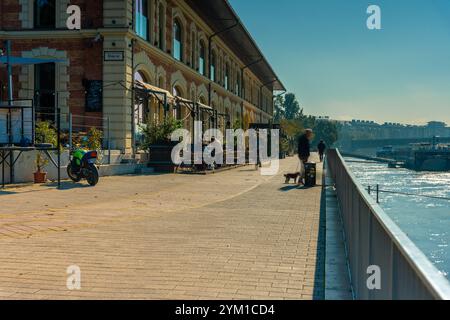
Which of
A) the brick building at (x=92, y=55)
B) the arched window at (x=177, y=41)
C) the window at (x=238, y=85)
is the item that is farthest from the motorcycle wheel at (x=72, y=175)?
the window at (x=238, y=85)

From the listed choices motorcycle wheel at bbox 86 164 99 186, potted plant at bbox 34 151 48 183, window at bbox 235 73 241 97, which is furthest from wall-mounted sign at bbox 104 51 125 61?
window at bbox 235 73 241 97

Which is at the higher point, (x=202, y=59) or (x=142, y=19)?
(x=202, y=59)

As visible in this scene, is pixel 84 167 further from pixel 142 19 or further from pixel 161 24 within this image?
pixel 161 24

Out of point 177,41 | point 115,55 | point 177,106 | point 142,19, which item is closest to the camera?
point 115,55

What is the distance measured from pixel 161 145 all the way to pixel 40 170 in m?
6.49

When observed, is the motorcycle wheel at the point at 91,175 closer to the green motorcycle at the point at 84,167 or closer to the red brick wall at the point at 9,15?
the green motorcycle at the point at 84,167

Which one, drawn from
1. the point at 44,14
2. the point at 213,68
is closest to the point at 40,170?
the point at 44,14

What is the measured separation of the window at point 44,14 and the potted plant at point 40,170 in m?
8.88

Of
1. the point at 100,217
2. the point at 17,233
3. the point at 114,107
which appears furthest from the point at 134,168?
the point at 17,233

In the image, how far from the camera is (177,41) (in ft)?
89.5

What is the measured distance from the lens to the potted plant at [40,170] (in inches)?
525

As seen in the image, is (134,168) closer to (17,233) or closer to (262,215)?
(262,215)

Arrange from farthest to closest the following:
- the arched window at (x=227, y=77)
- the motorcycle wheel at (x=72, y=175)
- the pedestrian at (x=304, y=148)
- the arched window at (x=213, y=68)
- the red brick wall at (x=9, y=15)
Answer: the arched window at (x=227, y=77), the arched window at (x=213, y=68), the red brick wall at (x=9, y=15), the pedestrian at (x=304, y=148), the motorcycle wheel at (x=72, y=175)

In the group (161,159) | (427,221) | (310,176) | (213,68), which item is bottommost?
(427,221)
